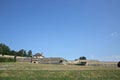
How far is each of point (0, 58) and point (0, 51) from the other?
4937cm

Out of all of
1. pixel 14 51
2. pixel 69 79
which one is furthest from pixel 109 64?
pixel 14 51

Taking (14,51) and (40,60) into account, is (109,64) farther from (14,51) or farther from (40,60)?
(14,51)

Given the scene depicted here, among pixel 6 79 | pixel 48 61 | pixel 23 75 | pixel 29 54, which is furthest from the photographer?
pixel 29 54

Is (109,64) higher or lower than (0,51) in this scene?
lower

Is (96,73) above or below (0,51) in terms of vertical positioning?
below

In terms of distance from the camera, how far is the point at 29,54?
146375 millimetres

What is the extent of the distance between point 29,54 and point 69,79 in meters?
118

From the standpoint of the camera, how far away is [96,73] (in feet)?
129

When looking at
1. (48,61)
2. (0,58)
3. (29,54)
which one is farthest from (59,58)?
(29,54)

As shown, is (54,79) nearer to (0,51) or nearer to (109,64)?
(109,64)

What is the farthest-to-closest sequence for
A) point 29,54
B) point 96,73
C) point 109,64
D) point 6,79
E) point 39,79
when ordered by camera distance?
point 29,54 → point 109,64 → point 96,73 → point 39,79 → point 6,79

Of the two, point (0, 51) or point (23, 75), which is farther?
point (0, 51)

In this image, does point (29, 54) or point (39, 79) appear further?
point (29, 54)

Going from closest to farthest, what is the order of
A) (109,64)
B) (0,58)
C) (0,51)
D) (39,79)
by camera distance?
(39,79) → (0,58) → (109,64) → (0,51)
